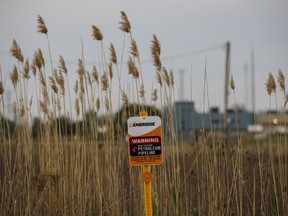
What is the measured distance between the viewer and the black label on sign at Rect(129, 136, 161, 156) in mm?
3250

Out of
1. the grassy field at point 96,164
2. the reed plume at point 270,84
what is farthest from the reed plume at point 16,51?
the reed plume at point 270,84

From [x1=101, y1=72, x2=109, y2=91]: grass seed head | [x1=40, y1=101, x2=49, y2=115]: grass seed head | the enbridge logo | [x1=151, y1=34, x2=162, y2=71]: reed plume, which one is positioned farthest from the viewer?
[x1=40, y1=101, x2=49, y2=115]: grass seed head

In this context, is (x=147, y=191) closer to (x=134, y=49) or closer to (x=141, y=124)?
(x=141, y=124)

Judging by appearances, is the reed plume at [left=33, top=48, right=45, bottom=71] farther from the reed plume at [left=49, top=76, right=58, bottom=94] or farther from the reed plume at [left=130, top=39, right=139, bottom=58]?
the reed plume at [left=130, top=39, right=139, bottom=58]

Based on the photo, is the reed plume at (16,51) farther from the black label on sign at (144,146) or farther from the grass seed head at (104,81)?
the black label on sign at (144,146)

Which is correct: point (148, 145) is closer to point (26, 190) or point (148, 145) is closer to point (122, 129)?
point (122, 129)

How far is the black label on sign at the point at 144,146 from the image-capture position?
3.25 metres

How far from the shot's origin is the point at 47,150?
13.8 feet

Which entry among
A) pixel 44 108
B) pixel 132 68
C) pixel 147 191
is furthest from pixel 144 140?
pixel 44 108

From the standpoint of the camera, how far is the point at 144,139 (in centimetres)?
325

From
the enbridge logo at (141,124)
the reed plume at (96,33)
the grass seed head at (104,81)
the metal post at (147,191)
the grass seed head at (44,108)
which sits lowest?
the metal post at (147,191)

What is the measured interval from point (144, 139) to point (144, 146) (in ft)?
0.15

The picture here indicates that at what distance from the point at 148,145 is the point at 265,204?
164 centimetres

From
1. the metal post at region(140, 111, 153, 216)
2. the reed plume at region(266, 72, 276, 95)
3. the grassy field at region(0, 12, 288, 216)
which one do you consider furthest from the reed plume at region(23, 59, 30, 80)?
the reed plume at region(266, 72, 276, 95)
